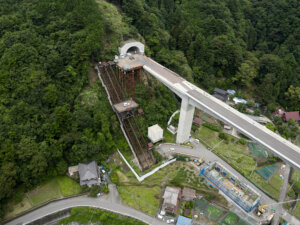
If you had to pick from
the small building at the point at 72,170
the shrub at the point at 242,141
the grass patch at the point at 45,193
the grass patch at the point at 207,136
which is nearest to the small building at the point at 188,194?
the grass patch at the point at 207,136

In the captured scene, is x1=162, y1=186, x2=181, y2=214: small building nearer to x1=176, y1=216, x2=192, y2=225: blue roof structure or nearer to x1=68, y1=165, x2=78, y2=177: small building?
x1=176, y1=216, x2=192, y2=225: blue roof structure

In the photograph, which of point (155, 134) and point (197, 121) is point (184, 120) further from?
point (197, 121)

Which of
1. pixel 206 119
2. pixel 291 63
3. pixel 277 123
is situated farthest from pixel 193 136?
pixel 291 63

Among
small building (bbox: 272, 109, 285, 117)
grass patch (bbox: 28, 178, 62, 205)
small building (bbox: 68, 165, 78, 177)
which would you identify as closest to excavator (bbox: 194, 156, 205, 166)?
small building (bbox: 68, 165, 78, 177)

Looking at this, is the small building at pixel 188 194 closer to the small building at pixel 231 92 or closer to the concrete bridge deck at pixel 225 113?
the concrete bridge deck at pixel 225 113

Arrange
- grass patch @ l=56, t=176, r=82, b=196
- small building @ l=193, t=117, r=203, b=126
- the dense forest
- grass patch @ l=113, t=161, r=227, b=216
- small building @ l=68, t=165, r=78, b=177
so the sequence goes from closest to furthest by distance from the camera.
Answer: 1. grass patch @ l=113, t=161, r=227, b=216
2. grass patch @ l=56, t=176, r=82, b=196
3. the dense forest
4. small building @ l=68, t=165, r=78, b=177
5. small building @ l=193, t=117, r=203, b=126

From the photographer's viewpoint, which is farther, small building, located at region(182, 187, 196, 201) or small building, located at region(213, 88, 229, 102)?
small building, located at region(213, 88, 229, 102)

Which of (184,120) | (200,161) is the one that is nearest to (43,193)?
(184,120)
